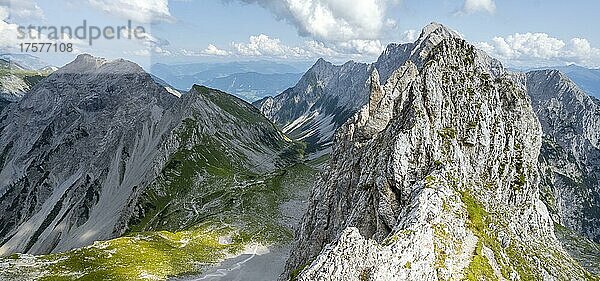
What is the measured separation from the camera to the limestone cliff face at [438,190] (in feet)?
125

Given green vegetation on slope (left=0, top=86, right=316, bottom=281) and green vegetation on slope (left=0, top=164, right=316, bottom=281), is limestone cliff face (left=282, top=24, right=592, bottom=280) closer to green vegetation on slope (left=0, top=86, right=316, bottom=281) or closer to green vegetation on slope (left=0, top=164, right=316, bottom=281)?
green vegetation on slope (left=0, top=164, right=316, bottom=281)

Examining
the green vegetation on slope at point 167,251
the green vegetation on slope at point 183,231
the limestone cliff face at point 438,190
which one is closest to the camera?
the limestone cliff face at point 438,190

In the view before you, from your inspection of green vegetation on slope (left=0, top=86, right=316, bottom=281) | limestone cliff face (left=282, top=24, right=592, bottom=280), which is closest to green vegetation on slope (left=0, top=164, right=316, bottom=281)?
green vegetation on slope (left=0, top=86, right=316, bottom=281)

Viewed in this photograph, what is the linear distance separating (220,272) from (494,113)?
64468 mm

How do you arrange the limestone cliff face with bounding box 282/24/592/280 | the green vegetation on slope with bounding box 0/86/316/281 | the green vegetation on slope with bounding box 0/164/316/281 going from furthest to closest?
the green vegetation on slope with bounding box 0/86/316/281
the green vegetation on slope with bounding box 0/164/316/281
the limestone cliff face with bounding box 282/24/592/280

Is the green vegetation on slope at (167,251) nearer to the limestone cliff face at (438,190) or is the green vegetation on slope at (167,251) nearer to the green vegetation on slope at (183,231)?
the green vegetation on slope at (183,231)

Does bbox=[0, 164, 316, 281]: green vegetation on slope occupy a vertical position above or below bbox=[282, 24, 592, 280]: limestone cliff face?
below

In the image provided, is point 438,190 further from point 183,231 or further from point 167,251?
→ point 183,231

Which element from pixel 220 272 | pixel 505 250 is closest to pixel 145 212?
pixel 220 272

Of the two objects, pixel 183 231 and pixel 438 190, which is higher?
pixel 438 190

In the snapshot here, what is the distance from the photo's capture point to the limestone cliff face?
38.2 metres

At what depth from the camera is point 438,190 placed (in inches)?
1809

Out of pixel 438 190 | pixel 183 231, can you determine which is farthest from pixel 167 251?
pixel 438 190

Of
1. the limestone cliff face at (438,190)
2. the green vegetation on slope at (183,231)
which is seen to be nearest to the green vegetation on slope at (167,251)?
the green vegetation on slope at (183,231)
